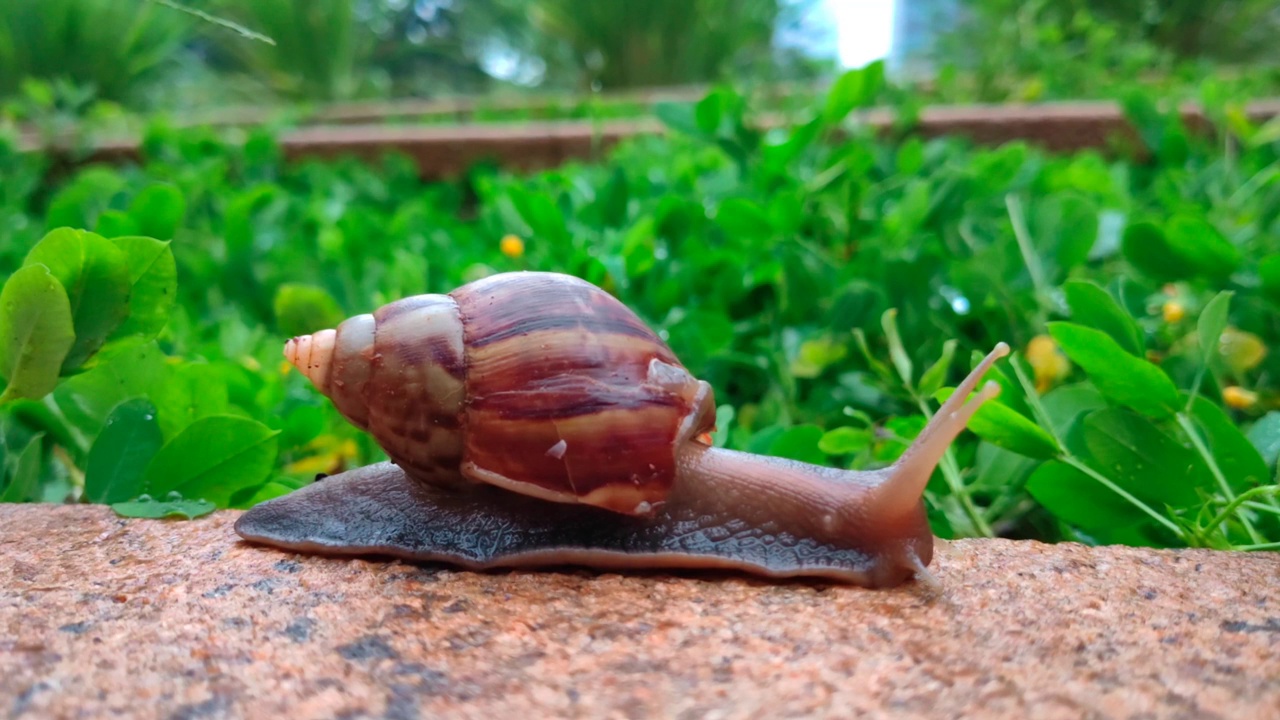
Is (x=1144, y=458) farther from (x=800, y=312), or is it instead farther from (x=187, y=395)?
(x=187, y=395)

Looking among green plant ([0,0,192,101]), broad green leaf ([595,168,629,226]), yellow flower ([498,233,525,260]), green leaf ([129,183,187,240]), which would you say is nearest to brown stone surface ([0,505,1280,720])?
green leaf ([129,183,187,240])

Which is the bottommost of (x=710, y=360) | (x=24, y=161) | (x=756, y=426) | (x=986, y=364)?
(x=756, y=426)

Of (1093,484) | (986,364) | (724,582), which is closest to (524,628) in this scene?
(724,582)

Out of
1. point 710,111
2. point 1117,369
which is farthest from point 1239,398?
point 710,111

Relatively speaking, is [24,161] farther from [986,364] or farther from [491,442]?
[986,364]

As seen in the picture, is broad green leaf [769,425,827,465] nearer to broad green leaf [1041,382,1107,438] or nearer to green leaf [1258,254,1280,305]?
broad green leaf [1041,382,1107,438]

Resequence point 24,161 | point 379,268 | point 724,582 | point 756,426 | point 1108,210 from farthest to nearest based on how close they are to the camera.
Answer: point 24,161
point 1108,210
point 379,268
point 756,426
point 724,582

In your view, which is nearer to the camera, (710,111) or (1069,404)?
(1069,404)
